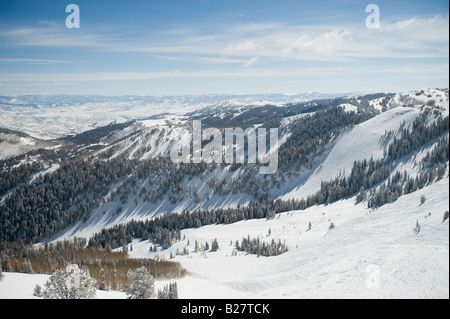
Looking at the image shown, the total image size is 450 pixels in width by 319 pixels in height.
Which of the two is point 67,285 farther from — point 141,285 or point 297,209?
point 297,209

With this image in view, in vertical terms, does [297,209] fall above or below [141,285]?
below

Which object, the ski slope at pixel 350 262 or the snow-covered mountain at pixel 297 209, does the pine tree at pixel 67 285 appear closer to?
the ski slope at pixel 350 262

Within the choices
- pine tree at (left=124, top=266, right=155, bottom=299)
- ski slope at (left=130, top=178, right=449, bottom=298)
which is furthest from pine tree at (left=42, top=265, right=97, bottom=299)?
ski slope at (left=130, top=178, right=449, bottom=298)

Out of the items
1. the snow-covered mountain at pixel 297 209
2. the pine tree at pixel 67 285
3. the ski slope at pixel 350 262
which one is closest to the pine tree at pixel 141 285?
the pine tree at pixel 67 285

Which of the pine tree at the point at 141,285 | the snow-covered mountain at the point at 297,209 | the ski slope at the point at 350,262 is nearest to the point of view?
the ski slope at the point at 350,262

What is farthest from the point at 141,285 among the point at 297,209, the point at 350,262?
the point at 297,209

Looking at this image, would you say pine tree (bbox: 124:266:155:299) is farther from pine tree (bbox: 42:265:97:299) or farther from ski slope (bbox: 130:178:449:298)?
ski slope (bbox: 130:178:449:298)

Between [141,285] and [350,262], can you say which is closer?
[141,285]

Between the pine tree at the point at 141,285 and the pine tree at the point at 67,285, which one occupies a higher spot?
the pine tree at the point at 67,285
